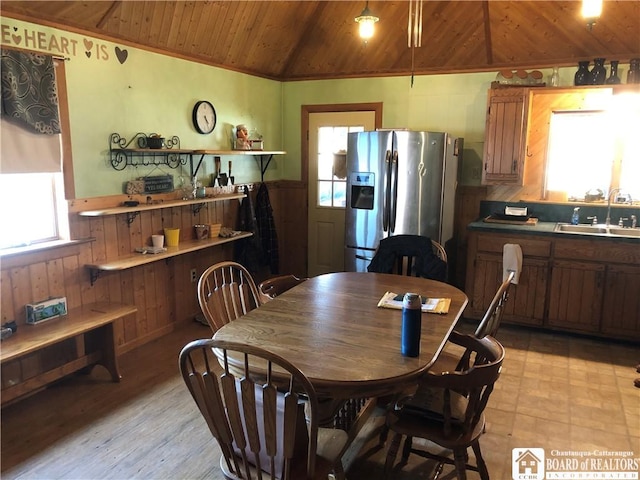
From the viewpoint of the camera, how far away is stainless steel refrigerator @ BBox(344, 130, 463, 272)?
423 centimetres

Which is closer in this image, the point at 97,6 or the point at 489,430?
the point at 489,430

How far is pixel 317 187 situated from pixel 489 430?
10.9ft

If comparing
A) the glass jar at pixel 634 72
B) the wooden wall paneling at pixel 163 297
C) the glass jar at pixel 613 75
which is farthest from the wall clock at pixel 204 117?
the glass jar at pixel 634 72

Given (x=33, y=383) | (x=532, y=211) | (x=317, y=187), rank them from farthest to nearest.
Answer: (x=317, y=187)
(x=532, y=211)
(x=33, y=383)

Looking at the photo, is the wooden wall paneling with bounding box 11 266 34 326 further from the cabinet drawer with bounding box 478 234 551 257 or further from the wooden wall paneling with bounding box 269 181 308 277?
the cabinet drawer with bounding box 478 234 551 257

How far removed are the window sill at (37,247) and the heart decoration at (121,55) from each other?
1264mm

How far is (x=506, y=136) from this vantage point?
14.1 feet

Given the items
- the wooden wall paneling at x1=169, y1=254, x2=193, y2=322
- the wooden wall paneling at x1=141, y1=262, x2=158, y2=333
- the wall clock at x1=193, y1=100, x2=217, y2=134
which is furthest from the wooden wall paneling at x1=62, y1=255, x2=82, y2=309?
the wall clock at x1=193, y1=100, x2=217, y2=134

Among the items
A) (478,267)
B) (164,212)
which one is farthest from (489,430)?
(164,212)

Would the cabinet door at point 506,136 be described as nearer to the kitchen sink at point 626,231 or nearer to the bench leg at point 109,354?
the kitchen sink at point 626,231

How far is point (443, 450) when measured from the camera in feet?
8.41

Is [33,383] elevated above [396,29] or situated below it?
below

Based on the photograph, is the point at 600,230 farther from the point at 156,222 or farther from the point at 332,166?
the point at 156,222

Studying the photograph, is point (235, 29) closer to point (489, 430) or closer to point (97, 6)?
point (97, 6)
